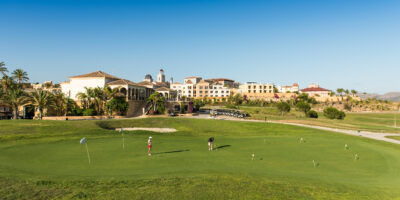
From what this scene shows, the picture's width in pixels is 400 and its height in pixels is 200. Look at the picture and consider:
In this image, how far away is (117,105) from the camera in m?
58.5

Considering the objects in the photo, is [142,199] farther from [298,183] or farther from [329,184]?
[329,184]

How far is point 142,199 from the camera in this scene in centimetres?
1045

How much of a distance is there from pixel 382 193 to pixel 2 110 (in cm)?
7464

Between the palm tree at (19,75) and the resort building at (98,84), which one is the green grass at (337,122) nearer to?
the resort building at (98,84)

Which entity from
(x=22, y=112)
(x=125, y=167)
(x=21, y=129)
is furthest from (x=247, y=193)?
(x=22, y=112)

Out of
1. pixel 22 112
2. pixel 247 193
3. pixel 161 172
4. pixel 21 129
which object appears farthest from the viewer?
pixel 22 112

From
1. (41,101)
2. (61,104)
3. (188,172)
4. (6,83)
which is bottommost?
(188,172)

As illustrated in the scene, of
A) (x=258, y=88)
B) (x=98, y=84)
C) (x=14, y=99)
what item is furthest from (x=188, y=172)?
(x=258, y=88)

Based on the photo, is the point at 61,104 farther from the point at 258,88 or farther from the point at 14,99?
the point at 258,88

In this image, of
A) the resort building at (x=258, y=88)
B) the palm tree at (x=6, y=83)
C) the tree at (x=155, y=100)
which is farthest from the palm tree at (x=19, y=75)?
the resort building at (x=258, y=88)

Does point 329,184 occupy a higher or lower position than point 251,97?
lower

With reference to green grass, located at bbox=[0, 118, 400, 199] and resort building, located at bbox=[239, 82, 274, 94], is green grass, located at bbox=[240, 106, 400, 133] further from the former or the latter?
resort building, located at bbox=[239, 82, 274, 94]

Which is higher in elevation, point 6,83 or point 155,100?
point 6,83

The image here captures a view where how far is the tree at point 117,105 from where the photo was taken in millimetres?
57812
